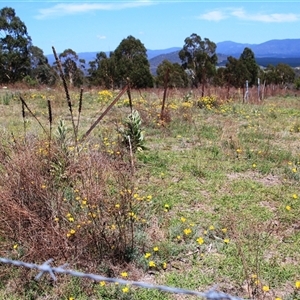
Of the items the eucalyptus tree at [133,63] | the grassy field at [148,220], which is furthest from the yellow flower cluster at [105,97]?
the eucalyptus tree at [133,63]

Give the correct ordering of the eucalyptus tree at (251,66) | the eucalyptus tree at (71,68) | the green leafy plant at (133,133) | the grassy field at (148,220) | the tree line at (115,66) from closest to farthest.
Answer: the grassy field at (148,220) → the green leafy plant at (133,133) → the eucalyptus tree at (71,68) → the tree line at (115,66) → the eucalyptus tree at (251,66)

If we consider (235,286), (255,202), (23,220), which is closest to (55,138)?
(23,220)

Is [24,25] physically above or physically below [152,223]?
above

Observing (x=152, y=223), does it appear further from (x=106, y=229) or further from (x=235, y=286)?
(x=235, y=286)

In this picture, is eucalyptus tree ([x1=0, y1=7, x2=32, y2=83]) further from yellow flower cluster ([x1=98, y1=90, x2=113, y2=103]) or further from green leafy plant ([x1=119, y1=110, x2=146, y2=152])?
green leafy plant ([x1=119, y1=110, x2=146, y2=152])

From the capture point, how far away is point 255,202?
4539mm

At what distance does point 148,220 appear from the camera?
13.1 feet

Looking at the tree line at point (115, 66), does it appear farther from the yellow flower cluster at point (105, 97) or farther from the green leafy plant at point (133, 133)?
the green leafy plant at point (133, 133)

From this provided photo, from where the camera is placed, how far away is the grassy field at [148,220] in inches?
122

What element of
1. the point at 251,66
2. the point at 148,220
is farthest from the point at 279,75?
the point at 148,220

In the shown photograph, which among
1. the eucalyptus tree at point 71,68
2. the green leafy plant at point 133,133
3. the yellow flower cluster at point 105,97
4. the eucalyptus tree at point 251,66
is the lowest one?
the green leafy plant at point 133,133

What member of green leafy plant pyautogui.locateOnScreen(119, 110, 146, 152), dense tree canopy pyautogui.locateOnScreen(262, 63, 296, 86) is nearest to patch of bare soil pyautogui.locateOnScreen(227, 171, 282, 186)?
green leafy plant pyautogui.locateOnScreen(119, 110, 146, 152)

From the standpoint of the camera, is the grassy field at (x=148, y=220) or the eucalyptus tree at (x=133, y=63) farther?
the eucalyptus tree at (x=133, y=63)

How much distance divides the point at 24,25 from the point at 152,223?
24.6 metres
